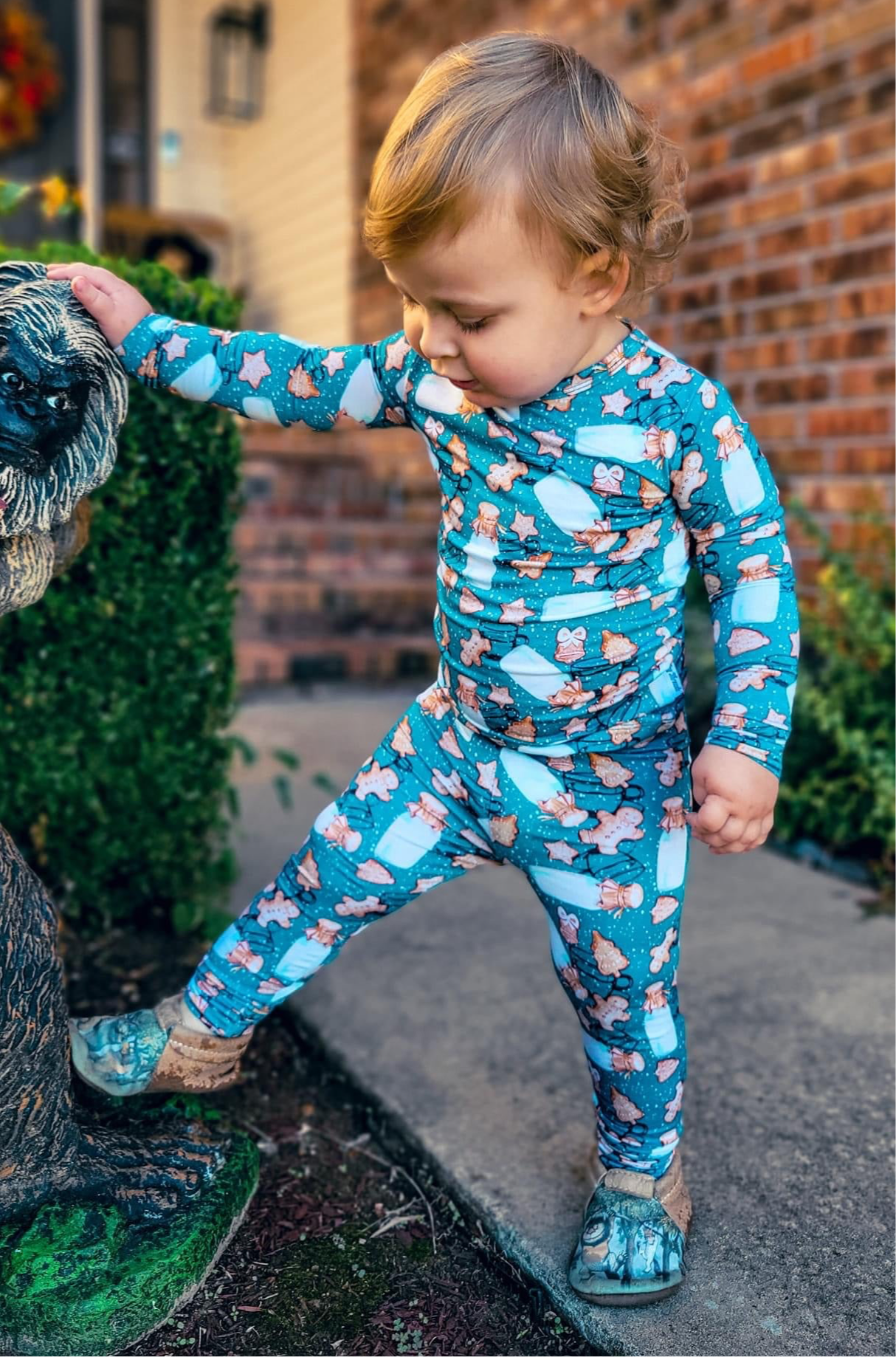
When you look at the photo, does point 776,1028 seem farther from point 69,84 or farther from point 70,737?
point 69,84

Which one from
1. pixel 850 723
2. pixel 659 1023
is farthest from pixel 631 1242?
pixel 850 723

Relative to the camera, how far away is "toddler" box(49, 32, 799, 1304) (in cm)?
140

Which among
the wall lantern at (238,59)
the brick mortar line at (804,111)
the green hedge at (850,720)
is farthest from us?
the wall lantern at (238,59)

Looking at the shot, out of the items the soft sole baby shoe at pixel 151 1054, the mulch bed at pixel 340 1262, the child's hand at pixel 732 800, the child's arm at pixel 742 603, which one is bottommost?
the mulch bed at pixel 340 1262

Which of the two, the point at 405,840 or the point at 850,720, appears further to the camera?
the point at 850,720

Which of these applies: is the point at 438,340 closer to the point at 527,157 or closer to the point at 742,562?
the point at 527,157

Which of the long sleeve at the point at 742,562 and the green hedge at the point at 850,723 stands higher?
the long sleeve at the point at 742,562

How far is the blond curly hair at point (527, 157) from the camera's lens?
136 cm

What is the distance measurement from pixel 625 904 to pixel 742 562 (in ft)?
1.53

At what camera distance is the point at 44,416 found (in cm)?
146

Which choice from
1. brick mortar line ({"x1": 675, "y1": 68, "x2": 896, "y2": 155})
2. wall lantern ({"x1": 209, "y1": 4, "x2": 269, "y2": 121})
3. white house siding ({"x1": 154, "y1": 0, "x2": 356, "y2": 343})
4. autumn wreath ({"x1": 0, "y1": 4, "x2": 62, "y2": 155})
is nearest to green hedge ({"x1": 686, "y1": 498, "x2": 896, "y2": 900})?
brick mortar line ({"x1": 675, "y1": 68, "x2": 896, "y2": 155})

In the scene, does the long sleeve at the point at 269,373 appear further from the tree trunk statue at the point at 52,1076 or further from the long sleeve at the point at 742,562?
the long sleeve at the point at 742,562

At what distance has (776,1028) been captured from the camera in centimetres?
225

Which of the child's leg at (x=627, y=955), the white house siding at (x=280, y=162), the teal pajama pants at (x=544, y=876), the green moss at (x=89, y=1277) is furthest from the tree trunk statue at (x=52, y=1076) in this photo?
the white house siding at (x=280, y=162)
